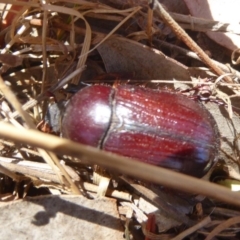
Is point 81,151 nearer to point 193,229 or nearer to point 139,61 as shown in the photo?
point 193,229

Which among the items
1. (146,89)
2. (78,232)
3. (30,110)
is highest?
(146,89)

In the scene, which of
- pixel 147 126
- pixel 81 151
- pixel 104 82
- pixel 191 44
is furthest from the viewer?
pixel 104 82

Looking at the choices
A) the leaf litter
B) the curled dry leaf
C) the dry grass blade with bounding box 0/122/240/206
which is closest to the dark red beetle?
the leaf litter

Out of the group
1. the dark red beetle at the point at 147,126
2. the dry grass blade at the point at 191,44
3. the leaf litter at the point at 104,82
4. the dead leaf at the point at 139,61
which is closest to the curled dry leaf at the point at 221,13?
the leaf litter at the point at 104,82

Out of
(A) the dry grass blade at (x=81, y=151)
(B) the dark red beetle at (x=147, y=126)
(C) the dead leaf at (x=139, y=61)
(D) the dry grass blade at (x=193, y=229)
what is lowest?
(D) the dry grass blade at (x=193, y=229)

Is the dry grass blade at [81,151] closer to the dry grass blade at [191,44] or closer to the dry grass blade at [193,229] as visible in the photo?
the dry grass blade at [193,229]

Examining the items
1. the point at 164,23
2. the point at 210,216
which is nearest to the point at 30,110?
the point at 164,23

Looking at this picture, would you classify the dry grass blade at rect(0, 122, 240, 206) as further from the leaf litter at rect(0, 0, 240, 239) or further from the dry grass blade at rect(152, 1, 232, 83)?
the dry grass blade at rect(152, 1, 232, 83)

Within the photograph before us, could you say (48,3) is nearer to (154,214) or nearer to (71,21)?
(71,21)

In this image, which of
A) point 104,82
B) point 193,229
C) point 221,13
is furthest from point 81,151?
point 221,13
